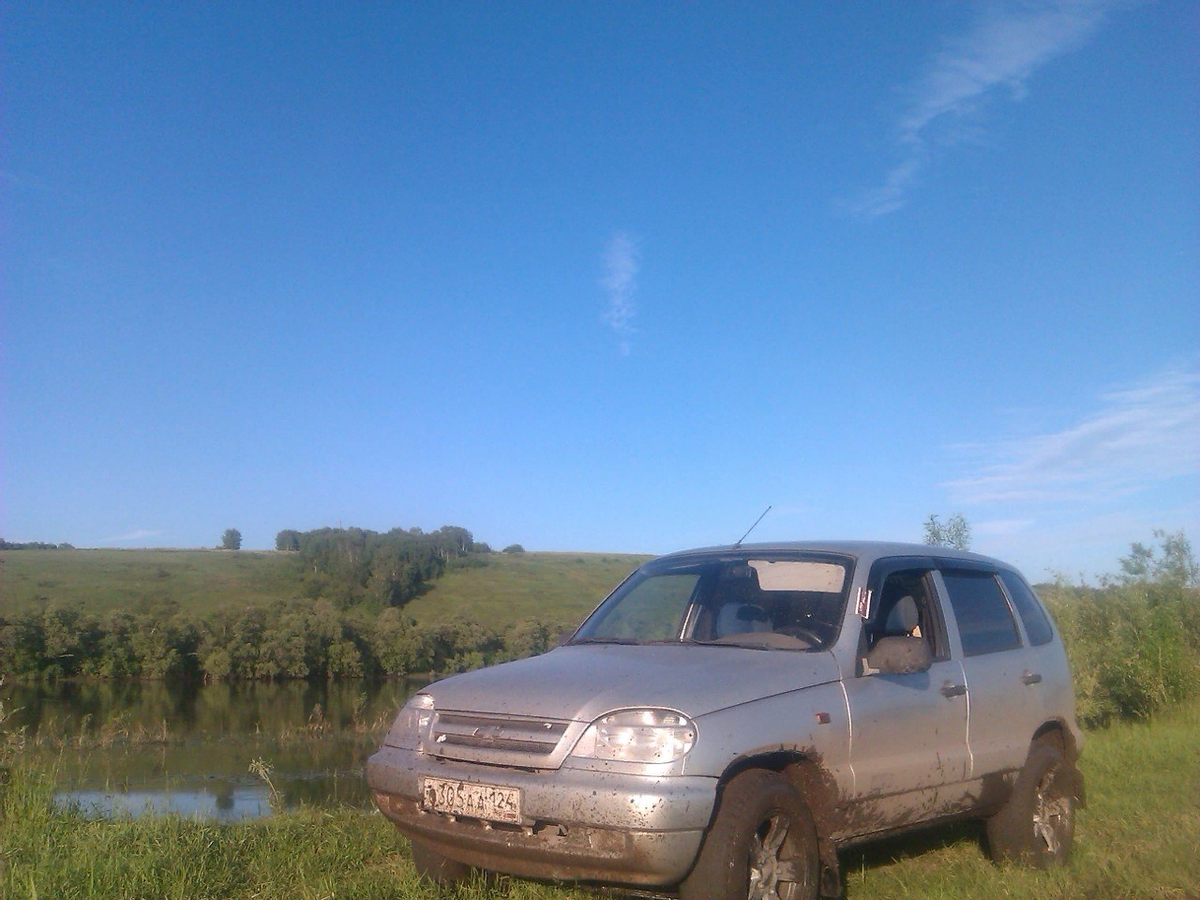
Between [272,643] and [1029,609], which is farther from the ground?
[1029,609]

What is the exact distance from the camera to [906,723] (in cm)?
461

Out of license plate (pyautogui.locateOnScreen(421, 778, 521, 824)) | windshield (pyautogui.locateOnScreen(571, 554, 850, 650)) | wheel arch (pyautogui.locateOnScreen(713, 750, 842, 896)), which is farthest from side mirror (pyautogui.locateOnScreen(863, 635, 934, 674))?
license plate (pyautogui.locateOnScreen(421, 778, 521, 824))

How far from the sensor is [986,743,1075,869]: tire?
5277 millimetres

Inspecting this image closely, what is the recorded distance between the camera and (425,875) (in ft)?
14.8

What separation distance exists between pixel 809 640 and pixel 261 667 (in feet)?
156

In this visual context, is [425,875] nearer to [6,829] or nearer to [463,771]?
[463,771]

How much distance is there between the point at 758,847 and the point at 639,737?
68 centimetres

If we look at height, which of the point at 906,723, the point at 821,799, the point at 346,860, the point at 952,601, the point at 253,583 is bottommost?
the point at 253,583

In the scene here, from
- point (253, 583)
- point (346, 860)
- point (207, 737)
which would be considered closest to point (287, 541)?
point (253, 583)

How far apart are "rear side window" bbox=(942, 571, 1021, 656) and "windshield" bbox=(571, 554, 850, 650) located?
100cm

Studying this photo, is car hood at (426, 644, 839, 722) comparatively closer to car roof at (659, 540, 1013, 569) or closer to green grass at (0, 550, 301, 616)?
car roof at (659, 540, 1013, 569)

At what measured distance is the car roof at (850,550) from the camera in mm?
5102

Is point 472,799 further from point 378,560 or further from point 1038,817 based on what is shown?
point 378,560

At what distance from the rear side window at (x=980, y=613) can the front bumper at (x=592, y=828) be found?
2.53 meters
